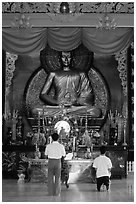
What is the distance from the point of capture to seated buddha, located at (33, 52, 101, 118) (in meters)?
10.4

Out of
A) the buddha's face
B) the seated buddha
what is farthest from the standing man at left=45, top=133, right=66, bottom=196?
the buddha's face

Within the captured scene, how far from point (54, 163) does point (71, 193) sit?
67 centimetres

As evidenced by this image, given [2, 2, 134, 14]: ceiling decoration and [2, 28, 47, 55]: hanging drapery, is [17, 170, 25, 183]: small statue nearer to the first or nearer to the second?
[2, 28, 47, 55]: hanging drapery

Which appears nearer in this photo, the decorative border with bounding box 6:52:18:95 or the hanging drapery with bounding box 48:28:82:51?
the hanging drapery with bounding box 48:28:82:51

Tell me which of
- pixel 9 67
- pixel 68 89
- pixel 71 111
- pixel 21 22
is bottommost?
pixel 71 111

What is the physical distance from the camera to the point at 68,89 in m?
10.6

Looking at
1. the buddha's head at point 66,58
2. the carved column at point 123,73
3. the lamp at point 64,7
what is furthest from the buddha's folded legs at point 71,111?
the lamp at point 64,7

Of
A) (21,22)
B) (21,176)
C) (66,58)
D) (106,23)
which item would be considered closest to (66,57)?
(66,58)

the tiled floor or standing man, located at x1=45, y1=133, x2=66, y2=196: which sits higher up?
standing man, located at x1=45, y1=133, x2=66, y2=196

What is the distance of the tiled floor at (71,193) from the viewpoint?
610 centimetres

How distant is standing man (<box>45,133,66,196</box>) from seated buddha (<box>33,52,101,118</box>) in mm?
3918

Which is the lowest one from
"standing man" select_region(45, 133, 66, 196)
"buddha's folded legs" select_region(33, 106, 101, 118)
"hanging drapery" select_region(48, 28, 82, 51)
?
"standing man" select_region(45, 133, 66, 196)

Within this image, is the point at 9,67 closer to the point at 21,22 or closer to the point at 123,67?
the point at 21,22

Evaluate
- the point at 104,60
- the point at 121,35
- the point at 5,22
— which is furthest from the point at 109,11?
the point at 5,22
